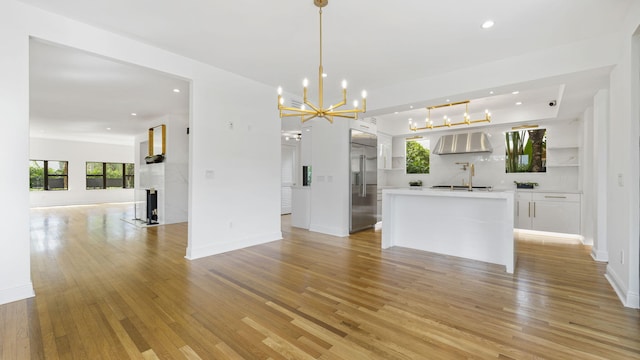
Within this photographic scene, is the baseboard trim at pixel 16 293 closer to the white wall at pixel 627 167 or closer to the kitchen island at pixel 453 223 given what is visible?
the kitchen island at pixel 453 223

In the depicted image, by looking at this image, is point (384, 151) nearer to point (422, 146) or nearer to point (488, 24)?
point (422, 146)

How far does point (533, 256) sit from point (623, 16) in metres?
3.19

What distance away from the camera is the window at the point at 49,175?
10.8 metres

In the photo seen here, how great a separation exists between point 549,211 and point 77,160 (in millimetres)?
16219

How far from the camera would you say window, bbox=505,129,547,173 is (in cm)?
620

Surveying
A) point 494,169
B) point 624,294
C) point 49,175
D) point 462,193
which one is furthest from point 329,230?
point 49,175

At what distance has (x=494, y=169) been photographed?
22.0ft

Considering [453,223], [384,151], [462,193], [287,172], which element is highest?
[384,151]

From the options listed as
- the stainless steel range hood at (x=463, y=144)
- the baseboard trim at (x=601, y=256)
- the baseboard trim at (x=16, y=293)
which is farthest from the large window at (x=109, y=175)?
the baseboard trim at (x=601, y=256)

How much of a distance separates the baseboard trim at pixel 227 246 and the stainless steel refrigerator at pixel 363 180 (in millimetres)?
1800

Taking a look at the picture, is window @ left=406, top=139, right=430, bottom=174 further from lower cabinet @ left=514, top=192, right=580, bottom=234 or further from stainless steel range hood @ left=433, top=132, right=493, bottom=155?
lower cabinet @ left=514, top=192, right=580, bottom=234

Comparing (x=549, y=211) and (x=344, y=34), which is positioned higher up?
(x=344, y=34)

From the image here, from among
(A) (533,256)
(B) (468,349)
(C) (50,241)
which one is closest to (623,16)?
(A) (533,256)

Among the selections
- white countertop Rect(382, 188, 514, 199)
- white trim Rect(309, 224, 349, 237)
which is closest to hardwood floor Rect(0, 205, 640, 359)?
white countertop Rect(382, 188, 514, 199)
